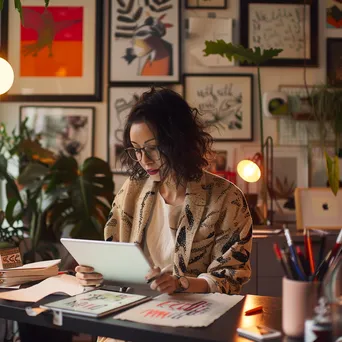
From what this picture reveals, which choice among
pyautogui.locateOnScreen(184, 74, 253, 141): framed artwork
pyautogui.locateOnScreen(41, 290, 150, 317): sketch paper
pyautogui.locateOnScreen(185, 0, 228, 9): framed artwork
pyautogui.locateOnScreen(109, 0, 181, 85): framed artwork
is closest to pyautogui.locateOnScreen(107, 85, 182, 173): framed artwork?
pyautogui.locateOnScreen(109, 0, 181, 85): framed artwork

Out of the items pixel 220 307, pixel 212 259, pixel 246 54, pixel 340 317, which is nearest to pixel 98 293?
pixel 220 307

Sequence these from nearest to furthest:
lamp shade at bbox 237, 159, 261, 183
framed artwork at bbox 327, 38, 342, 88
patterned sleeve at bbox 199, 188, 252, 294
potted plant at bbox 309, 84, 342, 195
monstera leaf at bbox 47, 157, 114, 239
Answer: patterned sleeve at bbox 199, 188, 252, 294
lamp shade at bbox 237, 159, 261, 183
monstera leaf at bbox 47, 157, 114, 239
potted plant at bbox 309, 84, 342, 195
framed artwork at bbox 327, 38, 342, 88

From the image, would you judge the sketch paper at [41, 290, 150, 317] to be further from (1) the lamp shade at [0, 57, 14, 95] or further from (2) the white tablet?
(1) the lamp shade at [0, 57, 14, 95]

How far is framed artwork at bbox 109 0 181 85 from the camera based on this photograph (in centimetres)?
319

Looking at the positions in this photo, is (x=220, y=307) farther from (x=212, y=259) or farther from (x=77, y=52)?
(x=77, y=52)

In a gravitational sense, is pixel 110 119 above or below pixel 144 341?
above

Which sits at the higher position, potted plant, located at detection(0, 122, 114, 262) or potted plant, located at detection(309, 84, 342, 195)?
potted plant, located at detection(309, 84, 342, 195)

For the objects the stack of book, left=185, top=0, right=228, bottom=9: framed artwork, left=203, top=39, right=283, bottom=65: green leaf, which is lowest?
the stack of book

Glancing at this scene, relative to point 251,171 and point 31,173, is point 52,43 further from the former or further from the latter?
point 251,171

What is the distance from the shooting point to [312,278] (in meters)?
0.98

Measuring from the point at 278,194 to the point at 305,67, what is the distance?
78cm

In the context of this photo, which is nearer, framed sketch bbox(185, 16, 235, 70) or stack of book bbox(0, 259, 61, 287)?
stack of book bbox(0, 259, 61, 287)

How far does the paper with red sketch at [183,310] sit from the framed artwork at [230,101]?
198 cm

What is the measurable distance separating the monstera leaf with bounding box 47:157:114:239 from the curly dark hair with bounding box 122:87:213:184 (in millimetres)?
1255
